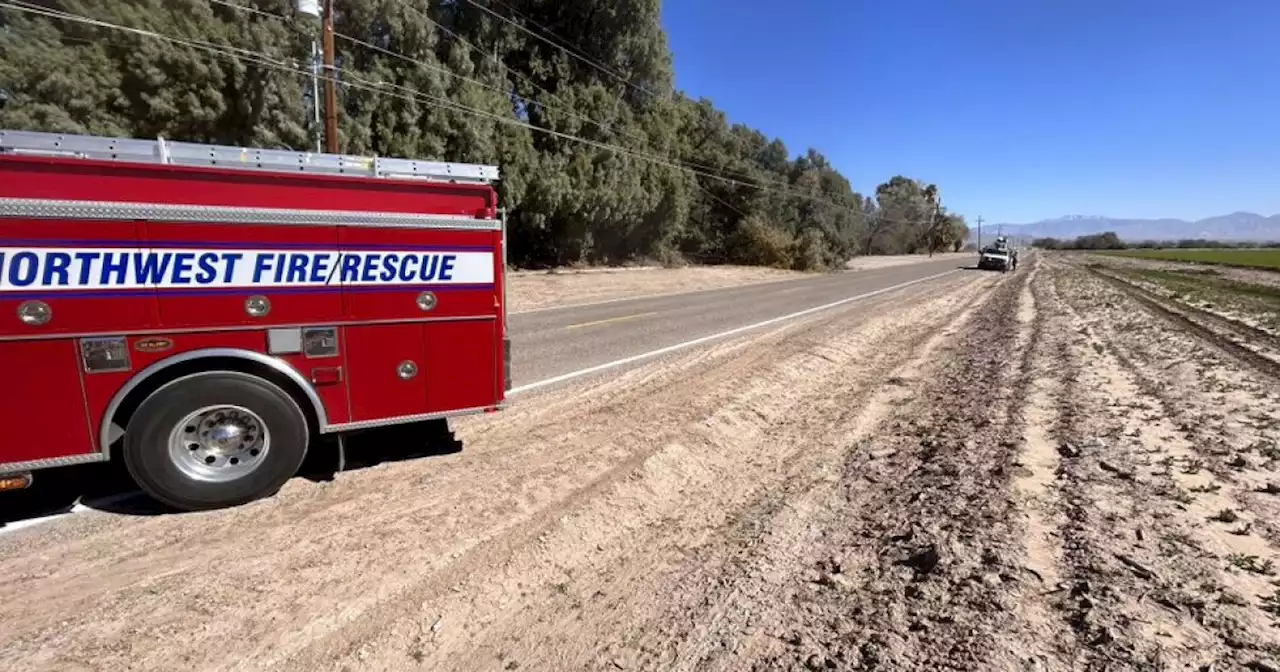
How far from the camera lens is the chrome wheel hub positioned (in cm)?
437

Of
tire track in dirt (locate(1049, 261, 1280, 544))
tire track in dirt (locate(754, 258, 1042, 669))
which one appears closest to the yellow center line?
tire track in dirt (locate(754, 258, 1042, 669))

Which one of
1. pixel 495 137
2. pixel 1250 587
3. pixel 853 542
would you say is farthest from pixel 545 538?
pixel 495 137

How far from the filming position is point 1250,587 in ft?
11.0

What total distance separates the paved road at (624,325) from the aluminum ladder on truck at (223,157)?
361 centimetres

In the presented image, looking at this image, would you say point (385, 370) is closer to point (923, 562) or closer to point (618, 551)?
point (618, 551)

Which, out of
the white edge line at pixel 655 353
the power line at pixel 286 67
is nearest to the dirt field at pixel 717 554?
the white edge line at pixel 655 353

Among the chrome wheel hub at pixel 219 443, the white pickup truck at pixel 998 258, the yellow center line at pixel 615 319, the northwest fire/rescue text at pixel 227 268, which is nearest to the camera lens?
the northwest fire/rescue text at pixel 227 268

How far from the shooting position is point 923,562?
3.67 metres

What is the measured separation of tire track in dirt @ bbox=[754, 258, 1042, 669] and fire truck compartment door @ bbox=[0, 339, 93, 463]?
4.47m

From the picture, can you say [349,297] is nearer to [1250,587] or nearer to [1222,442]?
[1250,587]

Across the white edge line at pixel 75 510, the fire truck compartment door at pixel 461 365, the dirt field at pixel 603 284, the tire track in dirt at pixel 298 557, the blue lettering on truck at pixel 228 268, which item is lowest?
the tire track in dirt at pixel 298 557

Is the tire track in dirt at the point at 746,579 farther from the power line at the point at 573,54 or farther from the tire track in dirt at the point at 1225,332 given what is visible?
the power line at the point at 573,54

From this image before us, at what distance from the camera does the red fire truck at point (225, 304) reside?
12.9 ft

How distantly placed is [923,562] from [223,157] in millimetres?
5411
